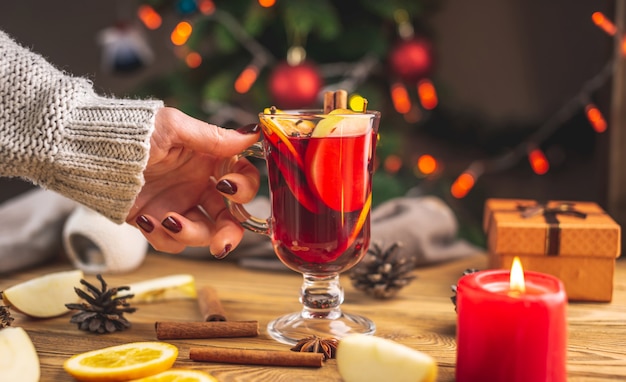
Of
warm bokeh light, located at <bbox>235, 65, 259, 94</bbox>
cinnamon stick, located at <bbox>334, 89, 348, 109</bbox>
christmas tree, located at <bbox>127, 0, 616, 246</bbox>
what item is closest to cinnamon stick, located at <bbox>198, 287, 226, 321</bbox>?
cinnamon stick, located at <bbox>334, 89, 348, 109</bbox>

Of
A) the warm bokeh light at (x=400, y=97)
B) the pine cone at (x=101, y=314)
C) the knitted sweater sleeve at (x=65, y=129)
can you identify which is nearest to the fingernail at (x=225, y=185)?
the knitted sweater sleeve at (x=65, y=129)

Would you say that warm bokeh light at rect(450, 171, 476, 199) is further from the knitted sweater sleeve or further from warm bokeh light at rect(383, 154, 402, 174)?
the knitted sweater sleeve

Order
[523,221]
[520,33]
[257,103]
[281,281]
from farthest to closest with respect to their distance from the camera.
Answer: [520,33] < [257,103] < [281,281] < [523,221]

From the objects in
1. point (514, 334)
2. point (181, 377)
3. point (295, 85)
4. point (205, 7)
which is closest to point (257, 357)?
point (181, 377)

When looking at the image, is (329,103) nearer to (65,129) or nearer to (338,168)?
(338,168)

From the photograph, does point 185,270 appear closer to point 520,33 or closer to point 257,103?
point 257,103

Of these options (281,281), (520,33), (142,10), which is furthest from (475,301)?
(520,33)

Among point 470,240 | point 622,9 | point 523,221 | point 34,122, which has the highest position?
point 622,9
